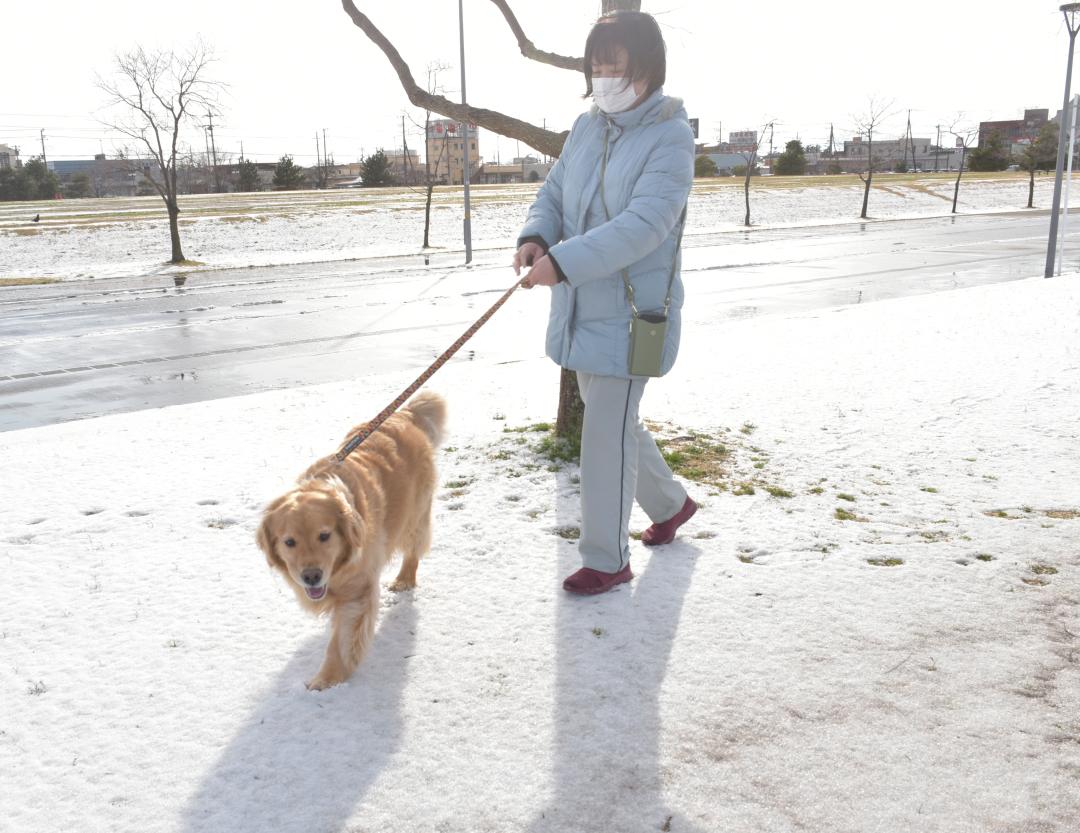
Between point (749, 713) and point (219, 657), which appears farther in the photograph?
point (219, 657)

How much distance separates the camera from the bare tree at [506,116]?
582 cm

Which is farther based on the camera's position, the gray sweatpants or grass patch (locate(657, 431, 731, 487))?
grass patch (locate(657, 431, 731, 487))

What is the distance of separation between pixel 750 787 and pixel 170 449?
486 centimetres

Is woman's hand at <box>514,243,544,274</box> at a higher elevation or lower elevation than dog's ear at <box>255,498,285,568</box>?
higher

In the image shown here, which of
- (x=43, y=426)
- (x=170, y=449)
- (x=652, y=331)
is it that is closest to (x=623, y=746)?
(x=652, y=331)

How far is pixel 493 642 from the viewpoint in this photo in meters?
3.47

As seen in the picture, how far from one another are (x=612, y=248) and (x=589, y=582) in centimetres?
144

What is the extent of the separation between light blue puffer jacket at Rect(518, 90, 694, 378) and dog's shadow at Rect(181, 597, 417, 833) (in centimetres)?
151

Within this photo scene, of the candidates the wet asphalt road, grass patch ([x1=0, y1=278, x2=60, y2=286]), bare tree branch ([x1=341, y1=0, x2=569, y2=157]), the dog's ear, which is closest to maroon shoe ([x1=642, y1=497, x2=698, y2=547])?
the dog's ear

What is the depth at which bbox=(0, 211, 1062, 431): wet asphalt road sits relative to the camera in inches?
372

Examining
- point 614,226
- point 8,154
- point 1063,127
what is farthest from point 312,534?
point 8,154

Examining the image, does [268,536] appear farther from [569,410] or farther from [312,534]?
[569,410]

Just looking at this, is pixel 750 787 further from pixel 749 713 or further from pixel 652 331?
pixel 652 331

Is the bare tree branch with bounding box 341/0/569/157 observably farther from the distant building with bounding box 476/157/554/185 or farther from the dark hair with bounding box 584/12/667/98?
the distant building with bounding box 476/157/554/185
